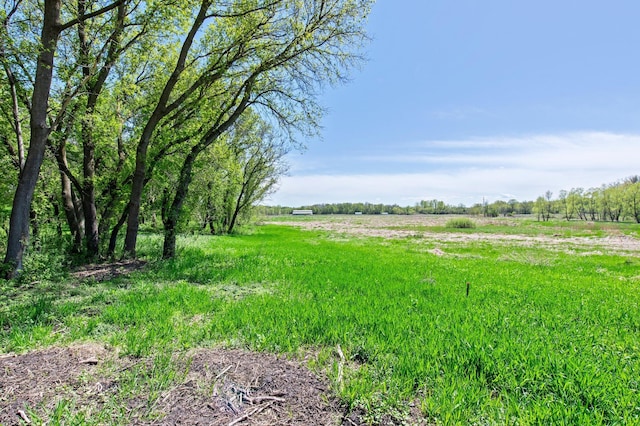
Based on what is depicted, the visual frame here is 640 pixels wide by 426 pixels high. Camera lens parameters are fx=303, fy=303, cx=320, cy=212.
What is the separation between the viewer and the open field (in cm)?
315

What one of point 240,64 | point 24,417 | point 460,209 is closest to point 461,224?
point 240,64

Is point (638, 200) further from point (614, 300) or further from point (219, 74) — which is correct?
point (219, 74)

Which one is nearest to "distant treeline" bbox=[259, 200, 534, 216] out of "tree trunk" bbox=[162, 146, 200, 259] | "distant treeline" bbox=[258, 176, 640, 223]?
"distant treeline" bbox=[258, 176, 640, 223]

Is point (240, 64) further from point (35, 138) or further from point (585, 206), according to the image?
point (585, 206)

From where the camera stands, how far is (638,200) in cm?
8406

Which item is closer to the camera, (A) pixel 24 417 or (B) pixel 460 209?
(A) pixel 24 417

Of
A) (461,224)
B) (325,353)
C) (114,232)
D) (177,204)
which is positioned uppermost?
(177,204)

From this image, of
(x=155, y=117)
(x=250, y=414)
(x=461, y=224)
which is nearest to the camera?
(x=250, y=414)

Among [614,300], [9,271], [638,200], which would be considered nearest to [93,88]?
[9,271]

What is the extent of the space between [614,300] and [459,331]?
5.82m

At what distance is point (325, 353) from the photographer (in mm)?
4441

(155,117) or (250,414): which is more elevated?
(155,117)

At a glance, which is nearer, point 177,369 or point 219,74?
point 177,369

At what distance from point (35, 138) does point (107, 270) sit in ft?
15.6
